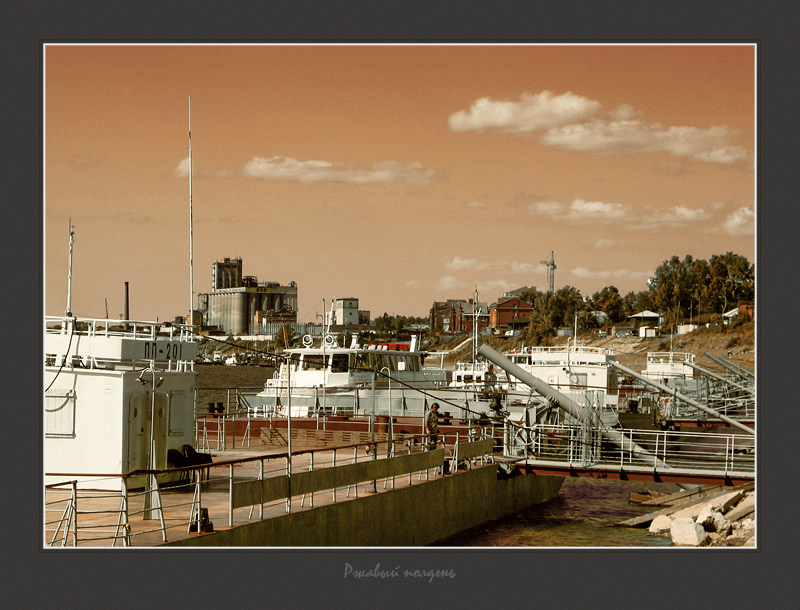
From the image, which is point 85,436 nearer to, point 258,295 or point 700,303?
point 258,295

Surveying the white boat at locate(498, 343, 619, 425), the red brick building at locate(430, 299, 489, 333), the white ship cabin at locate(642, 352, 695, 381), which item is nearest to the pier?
the white boat at locate(498, 343, 619, 425)

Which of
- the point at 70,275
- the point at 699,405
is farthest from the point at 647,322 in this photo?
the point at 70,275

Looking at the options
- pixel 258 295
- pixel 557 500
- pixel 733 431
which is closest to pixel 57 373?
pixel 557 500

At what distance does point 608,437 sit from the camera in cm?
2539

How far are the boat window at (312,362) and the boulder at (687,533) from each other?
17057 mm

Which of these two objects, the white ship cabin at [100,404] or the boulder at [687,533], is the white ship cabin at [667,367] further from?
the white ship cabin at [100,404]

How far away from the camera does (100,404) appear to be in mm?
16328

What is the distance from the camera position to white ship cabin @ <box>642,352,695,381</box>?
43.8 meters

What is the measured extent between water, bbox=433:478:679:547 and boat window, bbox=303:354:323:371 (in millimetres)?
9799

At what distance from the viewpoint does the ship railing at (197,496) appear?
13.0 meters

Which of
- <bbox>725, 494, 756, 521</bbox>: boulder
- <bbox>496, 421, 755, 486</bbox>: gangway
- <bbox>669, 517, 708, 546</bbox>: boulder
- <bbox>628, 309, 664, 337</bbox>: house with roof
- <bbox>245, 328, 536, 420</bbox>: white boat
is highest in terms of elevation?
<bbox>628, 309, 664, 337</bbox>: house with roof

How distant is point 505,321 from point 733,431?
4206 cm

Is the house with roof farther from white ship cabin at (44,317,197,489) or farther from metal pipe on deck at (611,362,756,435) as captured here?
white ship cabin at (44,317,197,489)

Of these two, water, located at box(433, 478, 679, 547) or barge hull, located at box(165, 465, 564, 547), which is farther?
water, located at box(433, 478, 679, 547)
